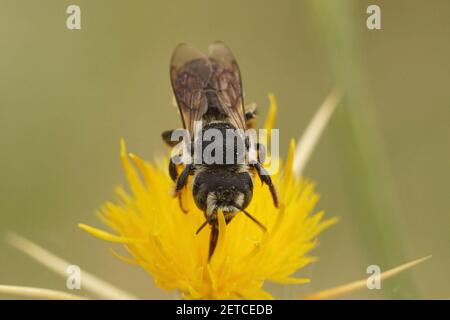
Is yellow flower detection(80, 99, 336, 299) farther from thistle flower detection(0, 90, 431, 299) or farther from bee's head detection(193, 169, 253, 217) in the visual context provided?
bee's head detection(193, 169, 253, 217)

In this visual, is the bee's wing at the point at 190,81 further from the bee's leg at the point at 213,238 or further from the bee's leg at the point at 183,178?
the bee's leg at the point at 213,238

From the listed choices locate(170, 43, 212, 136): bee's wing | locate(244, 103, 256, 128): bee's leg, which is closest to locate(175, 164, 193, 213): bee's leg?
locate(170, 43, 212, 136): bee's wing

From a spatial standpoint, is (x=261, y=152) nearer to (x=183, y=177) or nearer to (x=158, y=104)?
(x=183, y=177)

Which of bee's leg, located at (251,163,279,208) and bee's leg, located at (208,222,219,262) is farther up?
bee's leg, located at (251,163,279,208)

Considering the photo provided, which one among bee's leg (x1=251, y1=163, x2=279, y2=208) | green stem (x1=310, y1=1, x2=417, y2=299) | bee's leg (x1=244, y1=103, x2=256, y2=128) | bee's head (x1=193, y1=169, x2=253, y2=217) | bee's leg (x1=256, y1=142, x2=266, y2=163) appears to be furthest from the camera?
green stem (x1=310, y1=1, x2=417, y2=299)

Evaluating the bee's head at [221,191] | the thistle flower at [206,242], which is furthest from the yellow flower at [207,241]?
the bee's head at [221,191]

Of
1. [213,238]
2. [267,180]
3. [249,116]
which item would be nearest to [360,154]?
[249,116]
